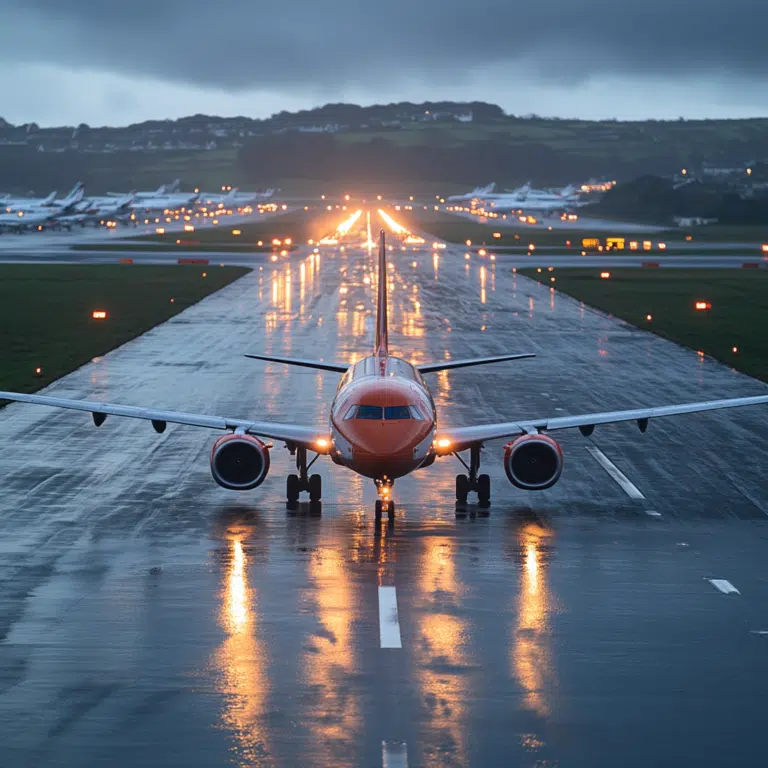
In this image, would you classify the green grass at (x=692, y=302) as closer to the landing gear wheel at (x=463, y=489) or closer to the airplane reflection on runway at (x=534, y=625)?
the landing gear wheel at (x=463, y=489)

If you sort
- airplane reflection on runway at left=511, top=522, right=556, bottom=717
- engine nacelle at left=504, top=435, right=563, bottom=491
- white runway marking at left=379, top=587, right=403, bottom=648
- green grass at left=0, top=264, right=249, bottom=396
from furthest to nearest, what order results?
green grass at left=0, top=264, right=249, bottom=396, engine nacelle at left=504, top=435, right=563, bottom=491, white runway marking at left=379, top=587, right=403, bottom=648, airplane reflection on runway at left=511, top=522, right=556, bottom=717

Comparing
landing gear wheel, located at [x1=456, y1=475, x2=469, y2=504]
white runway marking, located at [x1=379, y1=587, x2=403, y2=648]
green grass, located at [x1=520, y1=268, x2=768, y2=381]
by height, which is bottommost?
green grass, located at [x1=520, y1=268, x2=768, y2=381]

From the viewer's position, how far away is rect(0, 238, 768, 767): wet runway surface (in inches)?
685

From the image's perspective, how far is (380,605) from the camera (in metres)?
23.7

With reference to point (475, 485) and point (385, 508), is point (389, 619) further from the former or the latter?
point (475, 485)

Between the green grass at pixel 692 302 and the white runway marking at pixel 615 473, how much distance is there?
1833 cm

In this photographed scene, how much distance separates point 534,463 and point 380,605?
8092 millimetres

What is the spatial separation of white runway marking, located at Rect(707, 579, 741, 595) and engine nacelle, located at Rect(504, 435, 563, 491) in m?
5.80

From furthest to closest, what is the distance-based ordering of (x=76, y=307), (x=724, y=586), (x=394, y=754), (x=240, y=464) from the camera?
(x=76, y=307)
(x=240, y=464)
(x=724, y=586)
(x=394, y=754)

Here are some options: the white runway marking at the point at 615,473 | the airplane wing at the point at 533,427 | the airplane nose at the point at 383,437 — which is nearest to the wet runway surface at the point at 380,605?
the white runway marking at the point at 615,473

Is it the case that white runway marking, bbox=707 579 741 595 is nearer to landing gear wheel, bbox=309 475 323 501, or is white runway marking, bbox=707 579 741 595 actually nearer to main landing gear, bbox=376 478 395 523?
main landing gear, bbox=376 478 395 523

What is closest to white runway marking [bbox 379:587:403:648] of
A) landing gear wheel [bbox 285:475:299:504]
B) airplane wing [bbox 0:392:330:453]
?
airplane wing [bbox 0:392:330:453]

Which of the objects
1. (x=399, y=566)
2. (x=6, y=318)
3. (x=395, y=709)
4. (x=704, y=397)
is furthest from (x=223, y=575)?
(x=6, y=318)

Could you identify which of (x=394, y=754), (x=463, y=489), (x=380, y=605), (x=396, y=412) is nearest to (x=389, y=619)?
(x=380, y=605)
